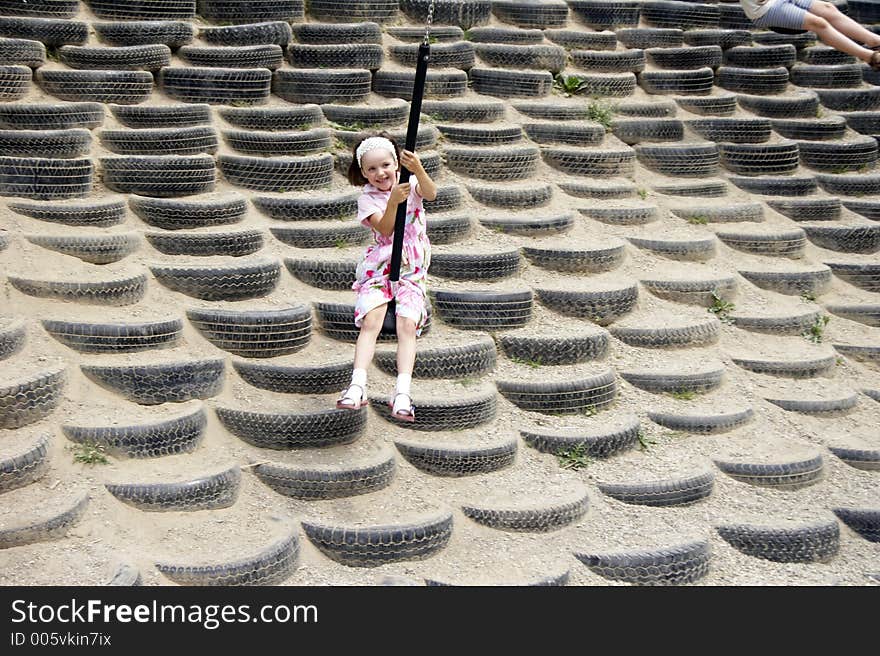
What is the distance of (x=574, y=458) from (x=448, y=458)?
0.57 metres

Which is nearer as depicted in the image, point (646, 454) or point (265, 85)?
point (646, 454)

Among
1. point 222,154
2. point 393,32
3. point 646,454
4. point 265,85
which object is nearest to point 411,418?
point 646,454

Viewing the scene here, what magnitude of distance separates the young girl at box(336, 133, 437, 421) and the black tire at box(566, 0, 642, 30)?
10.9ft

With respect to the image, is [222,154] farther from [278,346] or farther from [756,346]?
[756,346]

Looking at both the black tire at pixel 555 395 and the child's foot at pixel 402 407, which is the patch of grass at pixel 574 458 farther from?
the child's foot at pixel 402 407

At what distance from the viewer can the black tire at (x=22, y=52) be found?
599 centimetres

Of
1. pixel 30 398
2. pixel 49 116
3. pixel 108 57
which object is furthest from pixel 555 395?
pixel 108 57

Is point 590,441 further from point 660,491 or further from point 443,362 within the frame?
point 443,362

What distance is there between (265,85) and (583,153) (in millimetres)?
1764

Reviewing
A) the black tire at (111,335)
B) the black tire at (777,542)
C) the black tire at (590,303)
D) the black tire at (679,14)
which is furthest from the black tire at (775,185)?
the black tire at (111,335)

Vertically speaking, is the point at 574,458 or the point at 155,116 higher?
the point at 155,116

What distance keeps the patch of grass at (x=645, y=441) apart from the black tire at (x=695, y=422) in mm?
110

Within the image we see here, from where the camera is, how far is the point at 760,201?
6891 mm

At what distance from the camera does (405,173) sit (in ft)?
15.4
